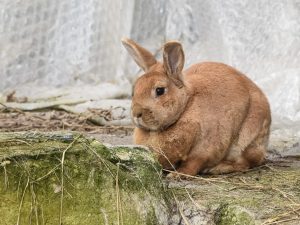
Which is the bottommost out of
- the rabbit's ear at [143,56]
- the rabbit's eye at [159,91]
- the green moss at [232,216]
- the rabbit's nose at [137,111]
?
the green moss at [232,216]

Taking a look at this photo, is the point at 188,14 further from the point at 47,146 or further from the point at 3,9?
the point at 47,146

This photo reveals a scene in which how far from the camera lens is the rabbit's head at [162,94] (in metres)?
4.82

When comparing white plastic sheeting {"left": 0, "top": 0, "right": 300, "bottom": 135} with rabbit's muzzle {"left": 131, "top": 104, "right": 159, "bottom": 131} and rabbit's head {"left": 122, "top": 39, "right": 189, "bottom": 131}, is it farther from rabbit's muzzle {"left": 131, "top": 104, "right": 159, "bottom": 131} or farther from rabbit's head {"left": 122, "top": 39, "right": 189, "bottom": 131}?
rabbit's muzzle {"left": 131, "top": 104, "right": 159, "bottom": 131}

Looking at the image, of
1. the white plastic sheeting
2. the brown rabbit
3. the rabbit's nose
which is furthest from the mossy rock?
the white plastic sheeting

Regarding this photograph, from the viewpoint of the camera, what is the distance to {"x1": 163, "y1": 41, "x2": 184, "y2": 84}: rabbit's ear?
4895mm

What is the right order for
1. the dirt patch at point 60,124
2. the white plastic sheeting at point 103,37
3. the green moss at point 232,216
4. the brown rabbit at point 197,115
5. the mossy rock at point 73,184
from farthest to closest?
the white plastic sheeting at point 103,37 → the dirt patch at point 60,124 → the brown rabbit at point 197,115 → the green moss at point 232,216 → the mossy rock at point 73,184

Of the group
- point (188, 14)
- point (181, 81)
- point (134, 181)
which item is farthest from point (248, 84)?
point (188, 14)

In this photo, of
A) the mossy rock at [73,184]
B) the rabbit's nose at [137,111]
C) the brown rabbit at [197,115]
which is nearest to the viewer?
the mossy rock at [73,184]

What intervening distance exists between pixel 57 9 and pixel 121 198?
5.80 meters

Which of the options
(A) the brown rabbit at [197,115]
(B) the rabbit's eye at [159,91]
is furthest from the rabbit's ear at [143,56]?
(B) the rabbit's eye at [159,91]

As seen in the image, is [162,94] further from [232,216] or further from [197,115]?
[232,216]

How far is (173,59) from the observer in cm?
497

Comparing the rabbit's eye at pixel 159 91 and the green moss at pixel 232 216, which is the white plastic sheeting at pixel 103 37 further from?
the green moss at pixel 232 216

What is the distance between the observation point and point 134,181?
159 inches
